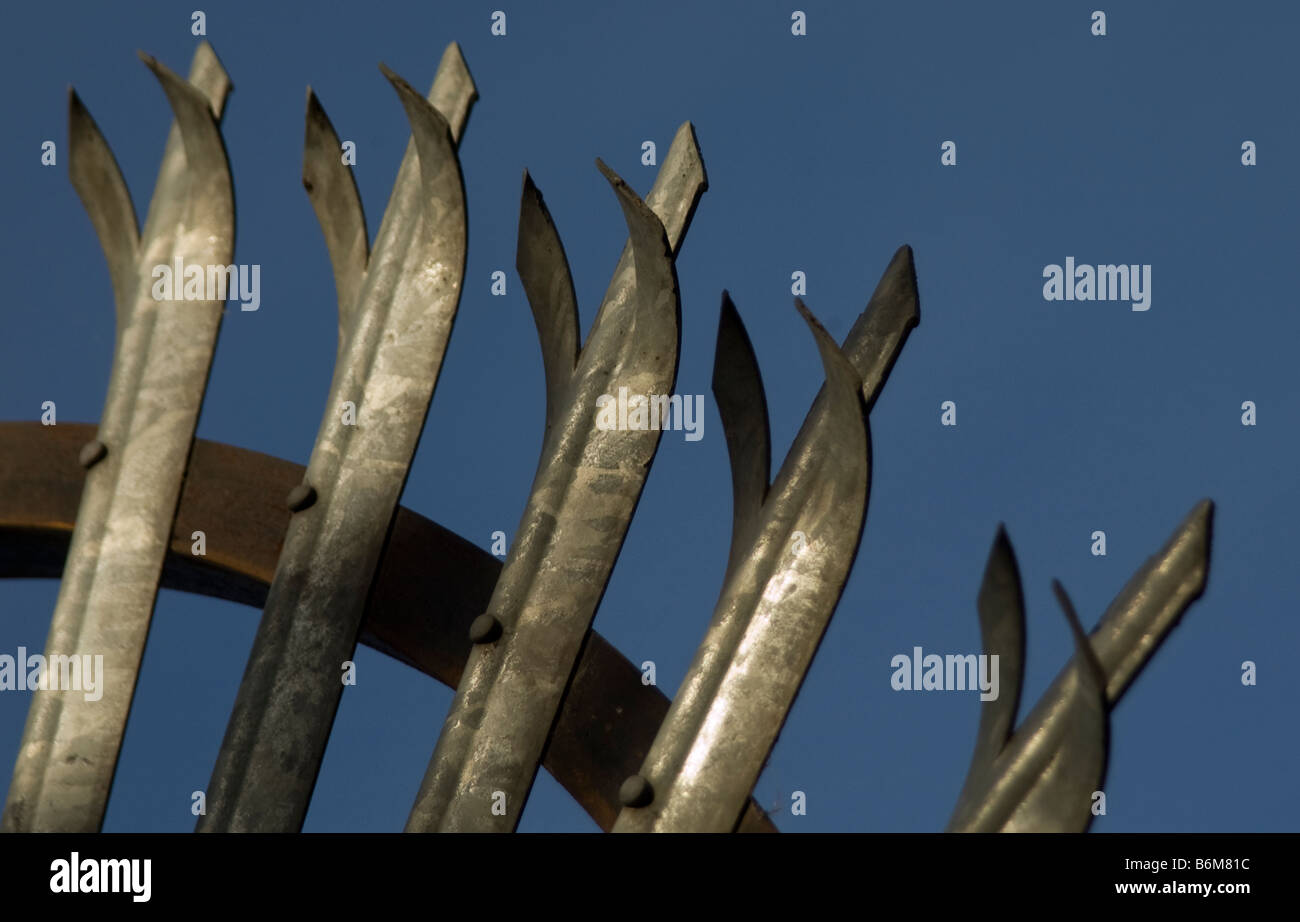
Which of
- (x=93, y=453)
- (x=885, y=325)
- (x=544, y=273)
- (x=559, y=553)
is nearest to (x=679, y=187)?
(x=544, y=273)

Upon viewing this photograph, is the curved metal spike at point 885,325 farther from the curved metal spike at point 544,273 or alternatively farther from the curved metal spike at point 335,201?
the curved metal spike at point 335,201

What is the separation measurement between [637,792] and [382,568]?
6.64 feet

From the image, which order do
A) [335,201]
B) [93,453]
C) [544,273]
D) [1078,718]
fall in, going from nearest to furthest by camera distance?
[1078,718] → [544,273] → [93,453] → [335,201]

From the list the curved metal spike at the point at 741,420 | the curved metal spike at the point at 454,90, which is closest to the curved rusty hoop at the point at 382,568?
the curved metal spike at the point at 741,420

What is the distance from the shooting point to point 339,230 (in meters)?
11.6

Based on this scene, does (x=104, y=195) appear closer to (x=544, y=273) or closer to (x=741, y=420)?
(x=544, y=273)

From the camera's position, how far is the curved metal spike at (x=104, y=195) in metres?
11.9

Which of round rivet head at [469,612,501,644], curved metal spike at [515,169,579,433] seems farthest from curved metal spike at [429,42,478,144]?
round rivet head at [469,612,501,644]

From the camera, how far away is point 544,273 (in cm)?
1099

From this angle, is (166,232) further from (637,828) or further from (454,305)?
(637,828)

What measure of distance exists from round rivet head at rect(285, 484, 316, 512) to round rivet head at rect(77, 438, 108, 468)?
1.10 meters
